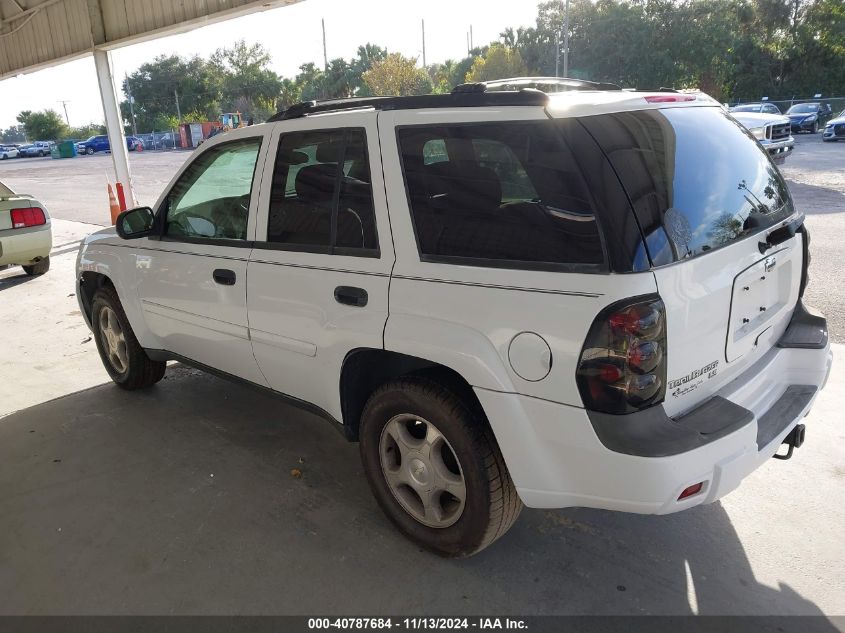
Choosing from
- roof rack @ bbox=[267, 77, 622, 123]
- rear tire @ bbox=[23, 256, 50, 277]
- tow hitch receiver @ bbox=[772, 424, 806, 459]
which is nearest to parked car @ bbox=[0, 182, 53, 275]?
rear tire @ bbox=[23, 256, 50, 277]

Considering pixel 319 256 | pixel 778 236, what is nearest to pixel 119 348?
pixel 319 256

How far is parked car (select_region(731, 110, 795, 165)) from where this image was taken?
13.2 m

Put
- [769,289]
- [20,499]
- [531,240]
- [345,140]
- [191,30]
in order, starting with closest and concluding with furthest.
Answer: [531,240]
[769,289]
[345,140]
[20,499]
[191,30]

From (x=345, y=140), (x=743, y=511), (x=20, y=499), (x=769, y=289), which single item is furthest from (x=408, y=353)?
(x=20, y=499)

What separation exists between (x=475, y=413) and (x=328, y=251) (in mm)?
1001

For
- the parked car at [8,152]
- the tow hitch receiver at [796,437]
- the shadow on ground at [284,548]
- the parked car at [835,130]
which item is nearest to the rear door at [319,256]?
the shadow on ground at [284,548]

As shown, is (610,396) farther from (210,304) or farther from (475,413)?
(210,304)

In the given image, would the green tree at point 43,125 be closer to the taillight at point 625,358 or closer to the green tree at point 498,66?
the green tree at point 498,66

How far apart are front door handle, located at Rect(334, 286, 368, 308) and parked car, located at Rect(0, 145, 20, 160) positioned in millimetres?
68639

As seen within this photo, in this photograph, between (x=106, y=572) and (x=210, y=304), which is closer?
(x=106, y=572)

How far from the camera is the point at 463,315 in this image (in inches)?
91.8

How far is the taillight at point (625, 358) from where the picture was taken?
2006 millimetres

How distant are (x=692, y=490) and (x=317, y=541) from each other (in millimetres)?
1622

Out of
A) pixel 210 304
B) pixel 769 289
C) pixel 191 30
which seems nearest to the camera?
pixel 769 289
